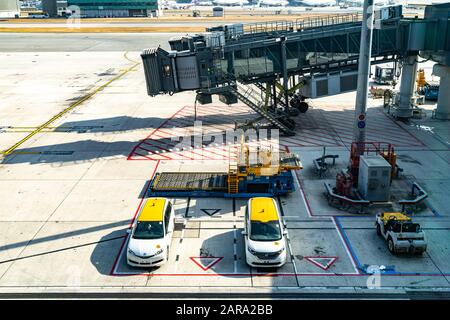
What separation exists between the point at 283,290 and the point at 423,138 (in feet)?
79.9

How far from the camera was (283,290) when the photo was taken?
1855 cm

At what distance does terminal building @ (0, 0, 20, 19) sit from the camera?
531 ft

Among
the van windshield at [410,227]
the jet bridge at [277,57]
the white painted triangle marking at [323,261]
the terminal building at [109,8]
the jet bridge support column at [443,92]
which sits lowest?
the white painted triangle marking at [323,261]

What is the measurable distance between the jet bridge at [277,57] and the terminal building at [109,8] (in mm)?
149234

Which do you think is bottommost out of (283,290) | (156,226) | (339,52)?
(283,290)

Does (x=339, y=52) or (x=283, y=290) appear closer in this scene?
(x=283, y=290)

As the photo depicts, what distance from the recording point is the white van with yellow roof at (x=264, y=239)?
64.4ft

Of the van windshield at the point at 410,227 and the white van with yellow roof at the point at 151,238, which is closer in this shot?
the white van with yellow roof at the point at 151,238

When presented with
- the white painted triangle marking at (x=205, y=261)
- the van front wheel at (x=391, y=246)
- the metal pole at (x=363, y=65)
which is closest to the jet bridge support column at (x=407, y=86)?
the metal pole at (x=363, y=65)

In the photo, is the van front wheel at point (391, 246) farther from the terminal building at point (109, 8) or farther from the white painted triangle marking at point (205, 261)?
the terminal building at point (109, 8)

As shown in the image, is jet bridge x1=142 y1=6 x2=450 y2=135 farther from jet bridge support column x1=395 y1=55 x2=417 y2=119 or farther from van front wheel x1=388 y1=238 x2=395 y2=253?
van front wheel x1=388 y1=238 x2=395 y2=253

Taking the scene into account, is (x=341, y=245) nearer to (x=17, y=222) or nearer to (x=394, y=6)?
(x=17, y=222)

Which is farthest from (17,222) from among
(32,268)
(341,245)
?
(341,245)

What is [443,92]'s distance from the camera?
40938 mm
